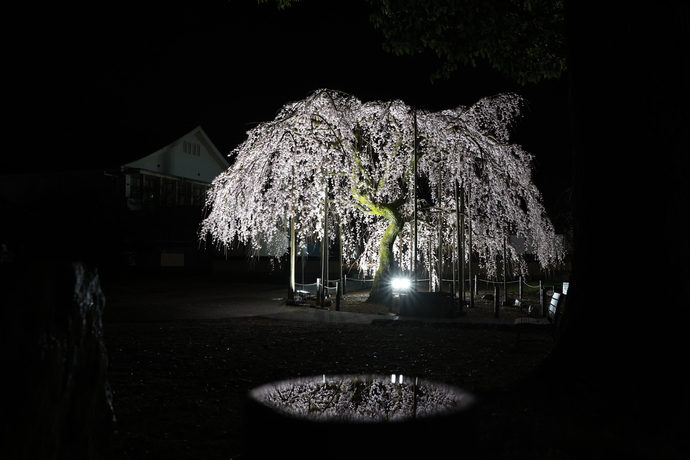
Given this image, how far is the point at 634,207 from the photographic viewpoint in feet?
15.5

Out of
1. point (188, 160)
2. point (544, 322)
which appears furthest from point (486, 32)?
point (188, 160)

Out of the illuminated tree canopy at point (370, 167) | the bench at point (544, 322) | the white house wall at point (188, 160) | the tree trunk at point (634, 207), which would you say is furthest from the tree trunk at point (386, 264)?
the white house wall at point (188, 160)

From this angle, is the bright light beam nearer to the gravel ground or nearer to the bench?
the gravel ground

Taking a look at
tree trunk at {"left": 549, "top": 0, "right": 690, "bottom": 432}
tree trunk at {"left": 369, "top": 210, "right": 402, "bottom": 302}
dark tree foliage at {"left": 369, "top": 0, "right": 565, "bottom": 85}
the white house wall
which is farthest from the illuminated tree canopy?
the white house wall

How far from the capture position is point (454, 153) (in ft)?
50.8

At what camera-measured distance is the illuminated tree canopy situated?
51.4 feet

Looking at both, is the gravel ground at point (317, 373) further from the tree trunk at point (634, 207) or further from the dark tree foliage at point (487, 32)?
the dark tree foliage at point (487, 32)

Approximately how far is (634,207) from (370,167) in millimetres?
12515

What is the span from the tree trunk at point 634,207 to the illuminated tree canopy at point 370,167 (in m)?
9.85

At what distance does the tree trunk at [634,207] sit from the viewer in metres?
4.55

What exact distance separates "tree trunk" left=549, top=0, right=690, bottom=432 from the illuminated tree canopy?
9846mm

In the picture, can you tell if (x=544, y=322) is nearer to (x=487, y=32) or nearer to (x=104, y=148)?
Answer: (x=487, y=32)

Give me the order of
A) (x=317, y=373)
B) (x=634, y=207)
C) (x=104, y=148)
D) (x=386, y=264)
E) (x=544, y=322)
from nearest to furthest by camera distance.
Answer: (x=634, y=207), (x=317, y=373), (x=544, y=322), (x=386, y=264), (x=104, y=148)

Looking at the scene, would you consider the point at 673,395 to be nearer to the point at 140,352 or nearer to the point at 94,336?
the point at 94,336
